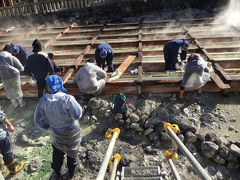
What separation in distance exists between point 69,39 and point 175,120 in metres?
5.75

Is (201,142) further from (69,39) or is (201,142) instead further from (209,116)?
(69,39)

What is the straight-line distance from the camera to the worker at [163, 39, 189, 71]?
6.52 metres

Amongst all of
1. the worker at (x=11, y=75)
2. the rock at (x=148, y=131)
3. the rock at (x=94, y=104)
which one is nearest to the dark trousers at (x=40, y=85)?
the worker at (x=11, y=75)

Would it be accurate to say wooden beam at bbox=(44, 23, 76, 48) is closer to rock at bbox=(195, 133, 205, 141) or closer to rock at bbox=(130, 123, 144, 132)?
rock at bbox=(130, 123, 144, 132)

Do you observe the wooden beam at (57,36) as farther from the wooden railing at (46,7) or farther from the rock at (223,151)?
the rock at (223,151)

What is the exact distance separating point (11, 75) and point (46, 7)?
7755 millimetres

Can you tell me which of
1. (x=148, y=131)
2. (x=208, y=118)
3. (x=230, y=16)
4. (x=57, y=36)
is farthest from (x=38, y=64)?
(x=230, y=16)

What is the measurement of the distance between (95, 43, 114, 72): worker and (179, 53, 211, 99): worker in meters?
1.84

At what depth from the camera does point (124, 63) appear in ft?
23.3

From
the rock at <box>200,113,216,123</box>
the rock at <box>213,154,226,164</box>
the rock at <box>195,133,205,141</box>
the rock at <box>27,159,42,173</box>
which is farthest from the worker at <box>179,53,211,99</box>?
the rock at <box>27,159,42,173</box>

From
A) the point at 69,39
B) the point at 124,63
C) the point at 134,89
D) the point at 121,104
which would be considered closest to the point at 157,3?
the point at 69,39

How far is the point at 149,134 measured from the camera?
5102 mm

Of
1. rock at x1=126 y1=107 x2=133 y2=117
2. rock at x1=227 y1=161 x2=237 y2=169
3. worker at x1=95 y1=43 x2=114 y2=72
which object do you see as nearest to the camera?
rock at x1=227 y1=161 x2=237 y2=169

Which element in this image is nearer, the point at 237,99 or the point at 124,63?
the point at 237,99
